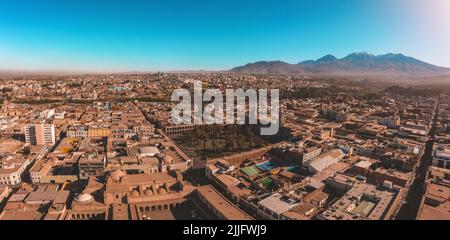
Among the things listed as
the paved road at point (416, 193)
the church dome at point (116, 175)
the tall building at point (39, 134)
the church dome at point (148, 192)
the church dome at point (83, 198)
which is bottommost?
the paved road at point (416, 193)

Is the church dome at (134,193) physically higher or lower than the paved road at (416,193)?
higher

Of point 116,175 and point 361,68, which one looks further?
point 361,68

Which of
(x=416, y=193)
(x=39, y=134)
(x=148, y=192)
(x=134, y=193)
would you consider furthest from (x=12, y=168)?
(x=416, y=193)

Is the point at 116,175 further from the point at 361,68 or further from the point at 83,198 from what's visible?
the point at 361,68

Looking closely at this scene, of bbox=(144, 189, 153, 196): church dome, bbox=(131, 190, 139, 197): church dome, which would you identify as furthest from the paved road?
bbox=(131, 190, 139, 197): church dome

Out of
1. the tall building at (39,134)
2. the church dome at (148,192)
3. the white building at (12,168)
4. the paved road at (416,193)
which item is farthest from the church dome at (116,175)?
the paved road at (416,193)

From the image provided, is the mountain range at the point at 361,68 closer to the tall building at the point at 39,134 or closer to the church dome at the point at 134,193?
the tall building at the point at 39,134

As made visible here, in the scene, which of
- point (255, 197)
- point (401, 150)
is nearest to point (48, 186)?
point (255, 197)

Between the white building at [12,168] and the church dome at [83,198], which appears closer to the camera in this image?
the church dome at [83,198]
